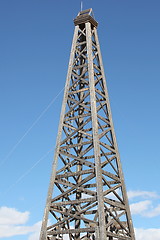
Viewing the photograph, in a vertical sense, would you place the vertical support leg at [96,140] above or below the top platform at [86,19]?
below

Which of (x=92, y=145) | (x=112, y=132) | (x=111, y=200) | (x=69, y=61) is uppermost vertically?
(x=69, y=61)

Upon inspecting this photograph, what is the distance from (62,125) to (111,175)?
2845 mm

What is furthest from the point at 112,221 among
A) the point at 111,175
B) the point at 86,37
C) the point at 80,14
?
the point at 80,14

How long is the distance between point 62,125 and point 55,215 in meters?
3.47

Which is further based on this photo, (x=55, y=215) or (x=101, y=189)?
(x=55, y=215)

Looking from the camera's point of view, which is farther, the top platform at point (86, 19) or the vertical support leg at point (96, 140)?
the top platform at point (86, 19)

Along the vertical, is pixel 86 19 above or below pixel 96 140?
above

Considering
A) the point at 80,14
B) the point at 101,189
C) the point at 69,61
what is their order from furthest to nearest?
the point at 80,14 < the point at 69,61 < the point at 101,189

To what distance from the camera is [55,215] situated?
36.8 ft

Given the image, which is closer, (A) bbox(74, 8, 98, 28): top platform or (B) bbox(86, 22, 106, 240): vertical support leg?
(B) bbox(86, 22, 106, 240): vertical support leg

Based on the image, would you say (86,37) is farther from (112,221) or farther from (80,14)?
(112,221)

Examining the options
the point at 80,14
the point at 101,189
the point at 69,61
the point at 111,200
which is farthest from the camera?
the point at 80,14

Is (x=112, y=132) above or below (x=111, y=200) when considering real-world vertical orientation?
above

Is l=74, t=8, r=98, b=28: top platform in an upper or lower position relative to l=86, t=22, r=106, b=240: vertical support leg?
upper
